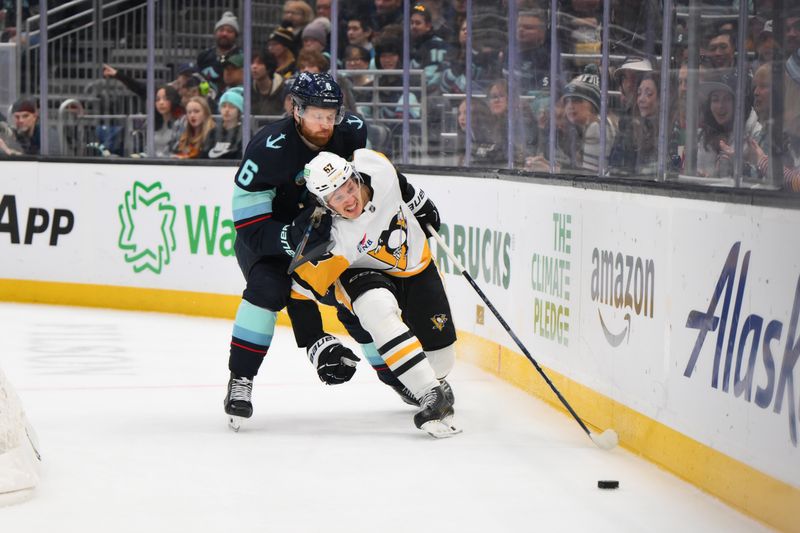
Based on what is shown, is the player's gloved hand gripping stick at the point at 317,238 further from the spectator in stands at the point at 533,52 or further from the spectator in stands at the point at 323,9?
the spectator in stands at the point at 323,9

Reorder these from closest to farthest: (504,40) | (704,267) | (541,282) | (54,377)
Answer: (704,267), (541,282), (54,377), (504,40)

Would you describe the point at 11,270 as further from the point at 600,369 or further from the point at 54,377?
the point at 600,369

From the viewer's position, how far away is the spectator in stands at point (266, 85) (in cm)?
880

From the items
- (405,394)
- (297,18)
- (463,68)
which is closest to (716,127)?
(405,394)

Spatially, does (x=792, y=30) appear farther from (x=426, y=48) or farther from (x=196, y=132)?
(x=196, y=132)

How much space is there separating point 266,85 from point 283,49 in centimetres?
24

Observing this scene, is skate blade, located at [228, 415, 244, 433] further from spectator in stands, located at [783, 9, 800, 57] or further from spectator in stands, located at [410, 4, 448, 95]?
spectator in stands, located at [410, 4, 448, 95]

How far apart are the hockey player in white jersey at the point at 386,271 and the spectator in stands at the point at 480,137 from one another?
1.77 m

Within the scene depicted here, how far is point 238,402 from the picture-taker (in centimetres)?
517

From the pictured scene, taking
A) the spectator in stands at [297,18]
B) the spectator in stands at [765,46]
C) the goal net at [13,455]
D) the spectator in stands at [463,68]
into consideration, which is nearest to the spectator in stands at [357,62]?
the spectator in stands at [297,18]

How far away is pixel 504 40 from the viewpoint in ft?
23.1

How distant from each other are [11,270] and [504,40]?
3993mm

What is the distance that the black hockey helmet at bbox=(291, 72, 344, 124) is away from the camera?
4.96 meters

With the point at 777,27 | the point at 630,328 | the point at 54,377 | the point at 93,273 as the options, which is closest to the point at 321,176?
the point at 630,328
